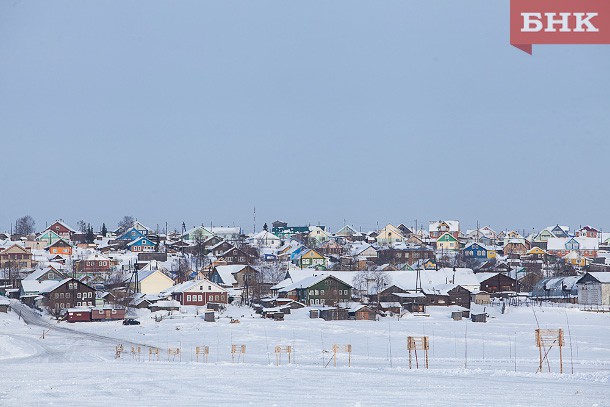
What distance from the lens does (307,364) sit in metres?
27.6

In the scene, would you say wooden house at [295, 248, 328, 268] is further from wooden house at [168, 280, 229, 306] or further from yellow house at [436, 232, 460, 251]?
yellow house at [436, 232, 460, 251]

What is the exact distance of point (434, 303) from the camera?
181ft

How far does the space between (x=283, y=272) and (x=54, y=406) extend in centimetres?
5529

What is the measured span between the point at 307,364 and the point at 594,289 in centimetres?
3362

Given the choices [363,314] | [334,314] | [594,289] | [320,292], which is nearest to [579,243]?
[594,289]

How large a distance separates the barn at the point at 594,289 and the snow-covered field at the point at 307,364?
18.4 feet

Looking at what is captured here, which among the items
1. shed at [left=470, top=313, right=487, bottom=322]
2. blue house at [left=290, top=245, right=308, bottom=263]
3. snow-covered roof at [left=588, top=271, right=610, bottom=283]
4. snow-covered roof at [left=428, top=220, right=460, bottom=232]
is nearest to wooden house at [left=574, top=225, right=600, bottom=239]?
snow-covered roof at [left=428, top=220, right=460, bottom=232]

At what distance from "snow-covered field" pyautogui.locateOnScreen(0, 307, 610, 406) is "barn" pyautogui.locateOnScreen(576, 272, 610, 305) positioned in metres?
5.60

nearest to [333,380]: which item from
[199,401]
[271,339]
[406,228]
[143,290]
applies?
[199,401]

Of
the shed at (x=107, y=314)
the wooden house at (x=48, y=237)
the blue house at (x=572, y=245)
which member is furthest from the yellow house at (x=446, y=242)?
the shed at (x=107, y=314)

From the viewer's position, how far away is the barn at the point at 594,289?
5566cm

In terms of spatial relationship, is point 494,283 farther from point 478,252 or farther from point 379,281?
point 478,252

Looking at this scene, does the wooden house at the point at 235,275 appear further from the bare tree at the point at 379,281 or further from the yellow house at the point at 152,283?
the bare tree at the point at 379,281

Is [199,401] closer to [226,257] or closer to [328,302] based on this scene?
[328,302]
